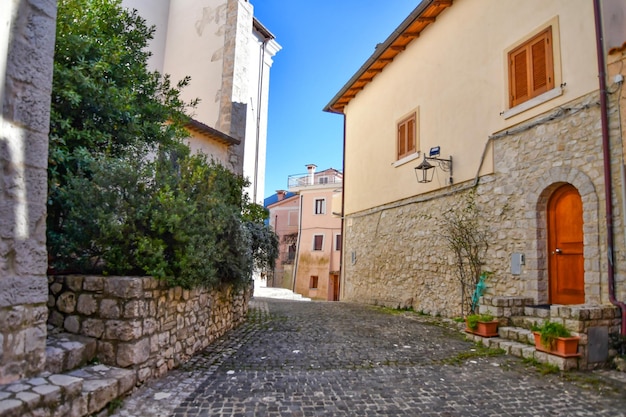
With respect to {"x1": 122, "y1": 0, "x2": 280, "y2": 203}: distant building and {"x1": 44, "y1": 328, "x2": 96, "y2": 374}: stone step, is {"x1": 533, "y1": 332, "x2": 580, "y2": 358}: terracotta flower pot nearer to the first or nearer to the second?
{"x1": 44, "y1": 328, "x2": 96, "y2": 374}: stone step

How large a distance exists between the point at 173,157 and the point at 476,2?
6979mm

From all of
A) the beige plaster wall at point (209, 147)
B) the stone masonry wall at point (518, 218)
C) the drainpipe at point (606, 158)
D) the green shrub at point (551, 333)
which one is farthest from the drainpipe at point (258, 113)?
the green shrub at point (551, 333)

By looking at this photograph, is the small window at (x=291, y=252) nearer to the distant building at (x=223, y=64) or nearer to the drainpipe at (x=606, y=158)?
the distant building at (x=223, y=64)

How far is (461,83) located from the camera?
29.3 feet

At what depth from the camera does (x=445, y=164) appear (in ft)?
30.2

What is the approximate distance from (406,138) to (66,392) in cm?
943

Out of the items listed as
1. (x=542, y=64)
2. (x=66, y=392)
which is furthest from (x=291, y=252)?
(x=66, y=392)

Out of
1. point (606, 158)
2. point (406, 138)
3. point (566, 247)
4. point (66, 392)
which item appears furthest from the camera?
point (406, 138)

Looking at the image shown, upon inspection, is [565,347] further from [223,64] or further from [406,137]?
[223,64]

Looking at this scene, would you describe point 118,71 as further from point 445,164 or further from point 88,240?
point 445,164

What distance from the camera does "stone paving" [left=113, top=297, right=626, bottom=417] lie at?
359 centimetres

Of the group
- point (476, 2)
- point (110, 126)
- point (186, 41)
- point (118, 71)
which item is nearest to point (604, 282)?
point (476, 2)

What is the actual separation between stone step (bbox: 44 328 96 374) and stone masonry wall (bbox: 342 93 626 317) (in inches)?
247

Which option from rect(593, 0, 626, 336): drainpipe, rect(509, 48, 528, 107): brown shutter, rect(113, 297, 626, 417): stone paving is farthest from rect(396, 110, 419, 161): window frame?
rect(113, 297, 626, 417): stone paving
